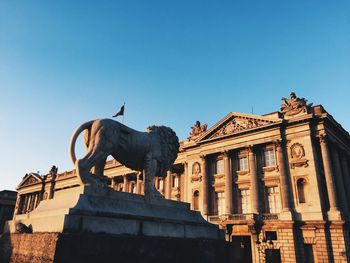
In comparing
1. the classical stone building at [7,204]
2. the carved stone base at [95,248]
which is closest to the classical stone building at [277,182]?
the carved stone base at [95,248]

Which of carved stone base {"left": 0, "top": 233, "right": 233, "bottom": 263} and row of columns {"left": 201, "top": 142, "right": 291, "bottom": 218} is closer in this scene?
carved stone base {"left": 0, "top": 233, "right": 233, "bottom": 263}

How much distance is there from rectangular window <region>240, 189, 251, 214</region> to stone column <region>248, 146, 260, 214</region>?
1191 millimetres

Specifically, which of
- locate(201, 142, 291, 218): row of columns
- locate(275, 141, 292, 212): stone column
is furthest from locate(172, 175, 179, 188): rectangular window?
locate(275, 141, 292, 212): stone column

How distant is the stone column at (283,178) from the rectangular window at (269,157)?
1.22 meters

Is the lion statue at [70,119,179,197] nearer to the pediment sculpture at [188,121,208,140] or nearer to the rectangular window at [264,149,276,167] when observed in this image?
the rectangular window at [264,149,276,167]

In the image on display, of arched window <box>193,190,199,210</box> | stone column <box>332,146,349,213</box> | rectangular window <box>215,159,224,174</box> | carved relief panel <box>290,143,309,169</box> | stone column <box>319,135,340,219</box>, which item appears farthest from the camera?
arched window <box>193,190,199,210</box>

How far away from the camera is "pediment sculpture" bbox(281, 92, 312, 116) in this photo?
28.5 m

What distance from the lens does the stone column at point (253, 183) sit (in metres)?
28.2

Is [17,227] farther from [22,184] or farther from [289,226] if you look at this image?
[22,184]

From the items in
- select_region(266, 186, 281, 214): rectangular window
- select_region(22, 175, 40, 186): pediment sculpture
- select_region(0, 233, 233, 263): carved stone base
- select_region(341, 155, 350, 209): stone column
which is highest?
select_region(22, 175, 40, 186): pediment sculpture

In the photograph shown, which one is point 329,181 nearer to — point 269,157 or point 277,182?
point 277,182

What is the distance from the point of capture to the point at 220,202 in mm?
32031

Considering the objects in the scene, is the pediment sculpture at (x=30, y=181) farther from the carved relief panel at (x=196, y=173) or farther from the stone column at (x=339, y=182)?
the stone column at (x=339, y=182)

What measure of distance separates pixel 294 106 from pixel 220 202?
42.6 ft
